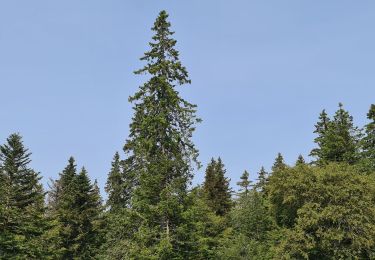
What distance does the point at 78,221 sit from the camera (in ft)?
134

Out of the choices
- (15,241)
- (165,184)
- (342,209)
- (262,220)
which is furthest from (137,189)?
(262,220)

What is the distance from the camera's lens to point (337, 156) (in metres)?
48.2

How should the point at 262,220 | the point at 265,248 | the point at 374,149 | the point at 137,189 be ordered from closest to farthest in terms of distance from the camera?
the point at 137,189 → the point at 374,149 → the point at 265,248 → the point at 262,220

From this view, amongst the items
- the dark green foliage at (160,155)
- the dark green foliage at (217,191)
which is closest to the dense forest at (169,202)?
the dark green foliage at (160,155)

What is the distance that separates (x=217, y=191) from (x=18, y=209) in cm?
3853

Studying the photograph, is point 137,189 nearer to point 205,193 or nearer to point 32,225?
point 32,225

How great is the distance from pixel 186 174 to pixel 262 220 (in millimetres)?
29917

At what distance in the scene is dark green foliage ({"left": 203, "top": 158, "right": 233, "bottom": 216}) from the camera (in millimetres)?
66981

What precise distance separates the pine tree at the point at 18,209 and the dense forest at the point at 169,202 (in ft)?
0.25

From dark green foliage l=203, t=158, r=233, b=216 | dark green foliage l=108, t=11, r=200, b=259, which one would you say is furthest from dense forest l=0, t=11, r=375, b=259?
dark green foliage l=203, t=158, r=233, b=216

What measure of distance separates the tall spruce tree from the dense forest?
70 mm

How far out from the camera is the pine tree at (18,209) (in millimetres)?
32625

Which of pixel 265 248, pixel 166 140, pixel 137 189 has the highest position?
pixel 166 140

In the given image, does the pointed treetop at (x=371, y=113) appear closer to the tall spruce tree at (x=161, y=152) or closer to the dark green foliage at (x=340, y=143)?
the dark green foliage at (x=340, y=143)
